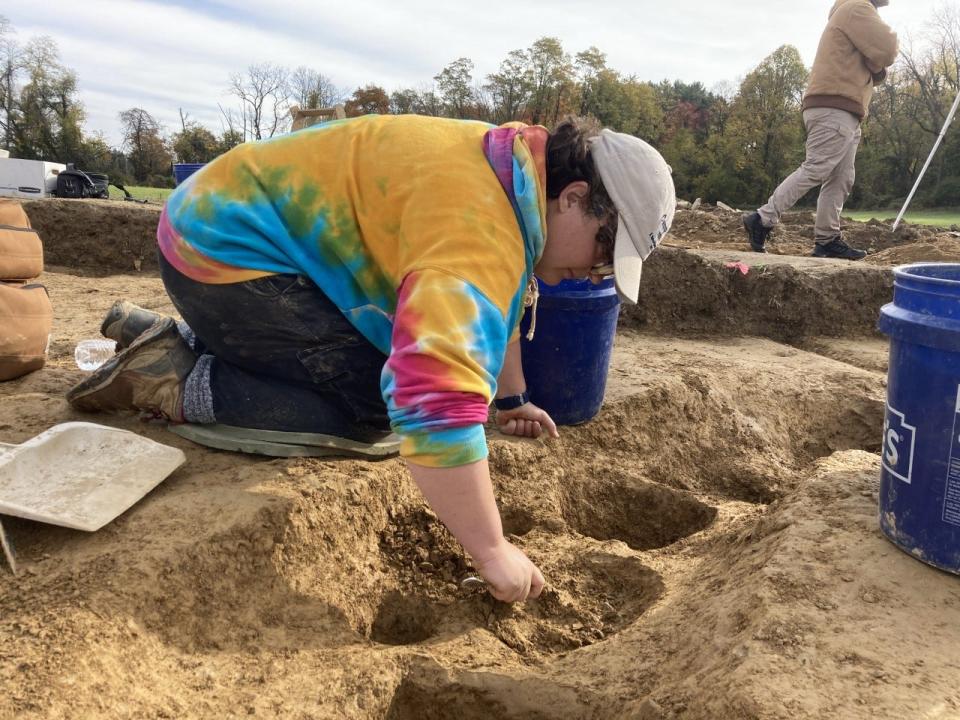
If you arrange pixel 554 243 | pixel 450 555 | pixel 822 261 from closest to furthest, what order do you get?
1. pixel 554 243
2. pixel 450 555
3. pixel 822 261

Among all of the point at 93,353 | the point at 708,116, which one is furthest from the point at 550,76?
the point at 93,353

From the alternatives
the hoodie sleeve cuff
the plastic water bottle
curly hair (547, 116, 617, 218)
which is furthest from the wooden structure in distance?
the hoodie sleeve cuff

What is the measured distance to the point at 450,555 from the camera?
2.20m

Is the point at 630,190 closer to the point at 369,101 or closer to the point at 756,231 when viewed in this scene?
Result: the point at 756,231

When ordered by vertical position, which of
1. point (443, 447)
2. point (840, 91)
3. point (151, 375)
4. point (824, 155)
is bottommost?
point (151, 375)

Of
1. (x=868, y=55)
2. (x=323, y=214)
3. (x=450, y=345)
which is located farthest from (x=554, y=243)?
(x=868, y=55)

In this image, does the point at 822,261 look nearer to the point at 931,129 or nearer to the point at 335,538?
the point at 335,538

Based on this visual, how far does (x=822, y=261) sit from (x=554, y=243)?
15.6ft

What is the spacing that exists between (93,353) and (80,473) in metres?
1.40

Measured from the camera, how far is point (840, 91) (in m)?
6.12

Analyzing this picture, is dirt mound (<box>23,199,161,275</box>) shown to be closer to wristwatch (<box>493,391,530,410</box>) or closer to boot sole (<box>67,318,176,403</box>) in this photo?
boot sole (<box>67,318,176,403</box>)

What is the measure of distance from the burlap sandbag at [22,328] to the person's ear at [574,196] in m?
2.10

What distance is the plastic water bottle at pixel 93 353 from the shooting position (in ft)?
10.3

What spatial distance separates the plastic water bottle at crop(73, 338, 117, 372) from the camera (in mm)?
3131
